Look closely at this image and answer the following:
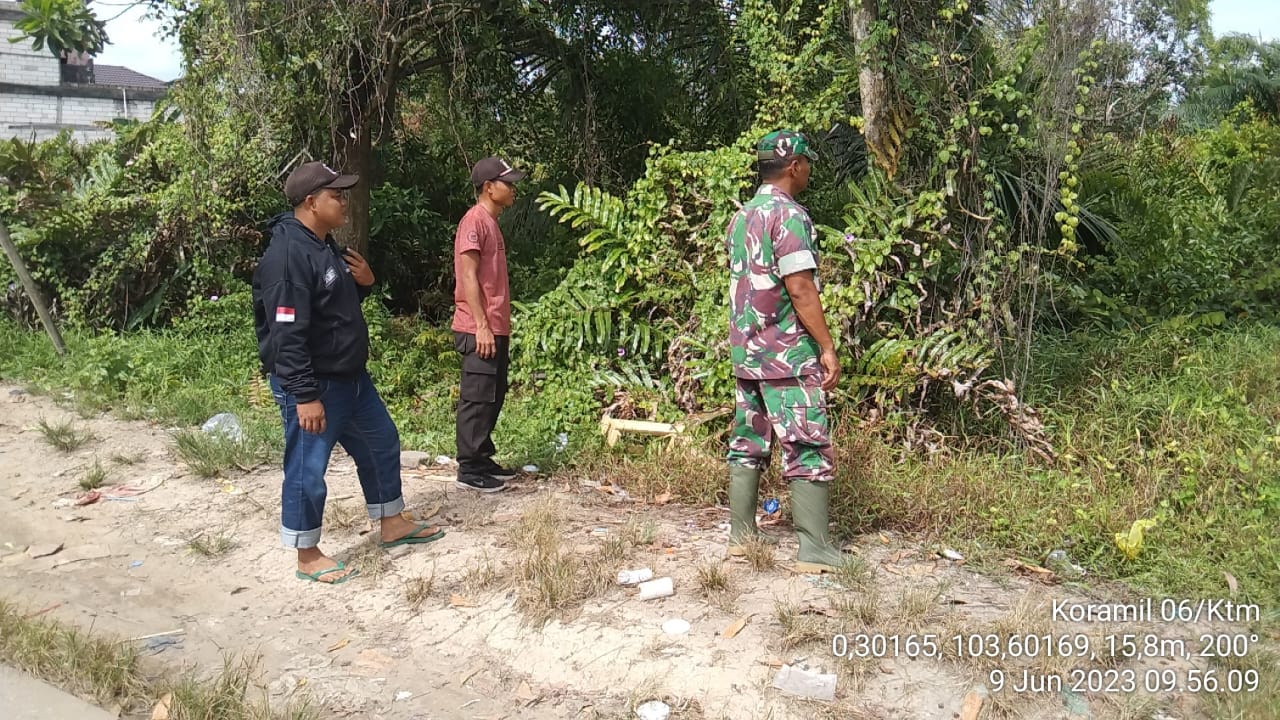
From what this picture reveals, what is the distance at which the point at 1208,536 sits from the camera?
4.09 m

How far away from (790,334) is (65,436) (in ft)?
16.9

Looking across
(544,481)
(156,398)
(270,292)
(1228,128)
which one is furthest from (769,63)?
(1228,128)

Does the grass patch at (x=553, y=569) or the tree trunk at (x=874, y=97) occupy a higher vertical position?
the tree trunk at (x=874, y=97)

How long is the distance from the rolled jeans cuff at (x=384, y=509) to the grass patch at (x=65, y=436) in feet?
10.2

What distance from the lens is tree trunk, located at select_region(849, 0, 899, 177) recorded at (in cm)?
546

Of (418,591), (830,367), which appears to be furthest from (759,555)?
(418,591)

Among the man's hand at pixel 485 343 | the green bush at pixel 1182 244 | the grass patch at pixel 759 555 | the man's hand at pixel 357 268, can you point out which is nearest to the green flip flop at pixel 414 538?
the man's hand at pixel 485 343

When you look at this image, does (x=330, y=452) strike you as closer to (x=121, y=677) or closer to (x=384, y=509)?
(x=384, y=509)

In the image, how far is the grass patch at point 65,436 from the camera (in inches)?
243

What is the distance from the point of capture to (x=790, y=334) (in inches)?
151

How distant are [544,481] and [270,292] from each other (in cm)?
209

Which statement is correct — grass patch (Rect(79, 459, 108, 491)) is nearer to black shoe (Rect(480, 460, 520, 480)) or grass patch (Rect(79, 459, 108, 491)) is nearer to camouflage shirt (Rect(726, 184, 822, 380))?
black shoe (Rect(480, 460, 520, 480))

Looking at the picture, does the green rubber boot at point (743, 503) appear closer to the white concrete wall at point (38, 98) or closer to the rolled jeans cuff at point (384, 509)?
the rolled jeans cuff at point (384, 509)

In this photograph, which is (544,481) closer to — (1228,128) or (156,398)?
(156,398)
